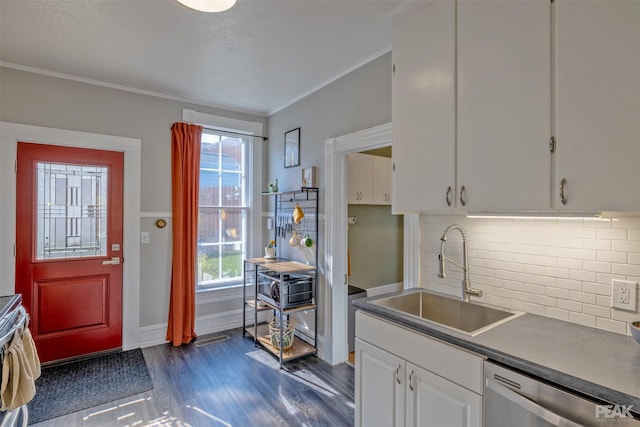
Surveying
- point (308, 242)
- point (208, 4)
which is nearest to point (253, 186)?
point (308, 242)

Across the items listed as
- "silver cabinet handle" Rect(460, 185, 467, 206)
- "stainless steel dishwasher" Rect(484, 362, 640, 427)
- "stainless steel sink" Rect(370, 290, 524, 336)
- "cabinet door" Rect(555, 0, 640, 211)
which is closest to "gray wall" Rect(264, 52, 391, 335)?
"silver cabinet handle" Rect(460, 185, 467, 206)

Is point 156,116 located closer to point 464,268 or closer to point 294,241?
point 294,241

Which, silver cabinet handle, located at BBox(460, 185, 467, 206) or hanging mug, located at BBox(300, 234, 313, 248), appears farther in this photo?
hanging mug, located at BBox(300, 234, 313, 248)

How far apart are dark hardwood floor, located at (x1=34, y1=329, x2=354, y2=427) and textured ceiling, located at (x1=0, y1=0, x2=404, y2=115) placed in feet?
8.76

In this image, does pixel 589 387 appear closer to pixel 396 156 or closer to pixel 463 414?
pixel 463 414

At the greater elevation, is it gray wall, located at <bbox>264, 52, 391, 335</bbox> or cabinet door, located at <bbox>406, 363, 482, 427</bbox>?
gray wall, located at <bbox>264, 52, 391, 335</bbox>

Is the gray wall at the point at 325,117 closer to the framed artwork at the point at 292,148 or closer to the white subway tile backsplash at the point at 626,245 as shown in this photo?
the framed artwork at the point at 292,148

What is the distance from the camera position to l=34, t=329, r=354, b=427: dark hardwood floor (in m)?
2.17

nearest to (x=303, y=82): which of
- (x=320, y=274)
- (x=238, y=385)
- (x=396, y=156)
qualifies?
(x=396, y=156)

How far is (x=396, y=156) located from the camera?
1.99 meters

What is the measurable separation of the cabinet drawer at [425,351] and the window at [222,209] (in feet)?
8.09

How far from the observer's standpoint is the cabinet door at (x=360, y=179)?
3.37 meters

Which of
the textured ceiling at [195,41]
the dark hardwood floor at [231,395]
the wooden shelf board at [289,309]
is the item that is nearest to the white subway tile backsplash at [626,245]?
the textured ceiling at [195,41]

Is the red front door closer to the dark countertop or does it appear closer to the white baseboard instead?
the white baseboard
